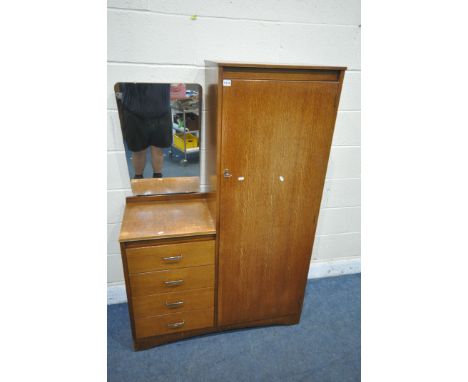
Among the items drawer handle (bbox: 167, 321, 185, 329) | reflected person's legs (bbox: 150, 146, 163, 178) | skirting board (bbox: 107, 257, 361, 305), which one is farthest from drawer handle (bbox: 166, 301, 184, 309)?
skirting board (bbox: 107, 257, 361, 305)

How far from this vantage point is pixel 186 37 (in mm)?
1527

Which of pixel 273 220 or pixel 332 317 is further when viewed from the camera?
pixel 332 317

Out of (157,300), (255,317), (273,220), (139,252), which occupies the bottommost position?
(255,317)

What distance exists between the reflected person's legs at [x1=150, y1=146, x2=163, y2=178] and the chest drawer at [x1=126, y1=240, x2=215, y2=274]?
1.58 ft

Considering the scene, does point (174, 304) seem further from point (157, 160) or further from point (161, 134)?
point (161, 134)

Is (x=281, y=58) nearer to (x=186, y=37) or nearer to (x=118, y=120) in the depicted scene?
(x=186, y=37)

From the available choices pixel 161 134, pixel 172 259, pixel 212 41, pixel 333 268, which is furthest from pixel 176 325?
pixel 212 41

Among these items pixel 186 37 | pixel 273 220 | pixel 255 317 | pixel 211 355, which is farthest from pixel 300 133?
pixel 211 355

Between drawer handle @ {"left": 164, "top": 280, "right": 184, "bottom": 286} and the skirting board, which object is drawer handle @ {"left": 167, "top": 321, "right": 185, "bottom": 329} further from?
the skirting board

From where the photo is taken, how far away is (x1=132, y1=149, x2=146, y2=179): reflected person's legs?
5.51ft

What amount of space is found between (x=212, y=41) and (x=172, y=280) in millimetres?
1326

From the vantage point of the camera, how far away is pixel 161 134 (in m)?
1.67

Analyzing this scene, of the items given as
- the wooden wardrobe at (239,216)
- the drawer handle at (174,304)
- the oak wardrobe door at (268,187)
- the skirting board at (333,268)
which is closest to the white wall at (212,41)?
the wooden wardrobe at (239,216)

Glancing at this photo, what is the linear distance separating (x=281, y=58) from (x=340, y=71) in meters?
0.46
